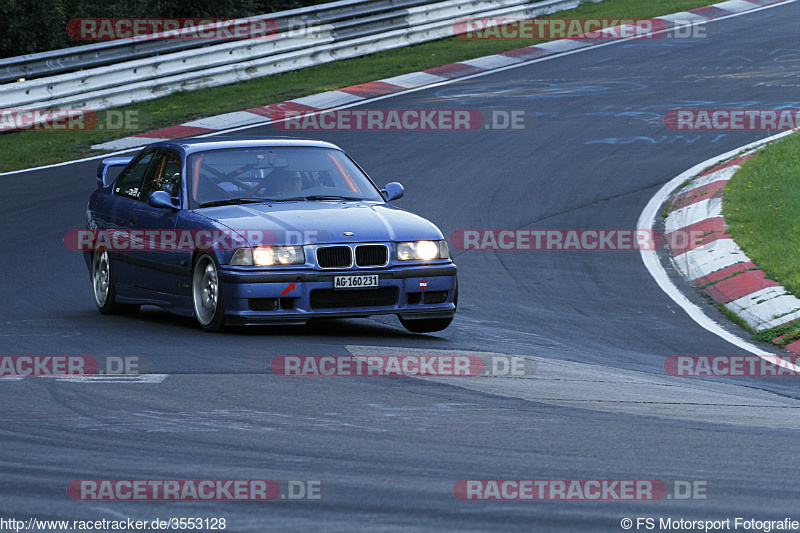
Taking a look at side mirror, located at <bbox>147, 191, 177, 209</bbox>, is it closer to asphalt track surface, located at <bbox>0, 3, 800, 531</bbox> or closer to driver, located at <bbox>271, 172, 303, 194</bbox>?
driver, located at <bbox>271, 172, 303, 194</bbox>

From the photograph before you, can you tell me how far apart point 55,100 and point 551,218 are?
29.9ft

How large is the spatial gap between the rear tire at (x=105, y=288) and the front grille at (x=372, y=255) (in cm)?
245

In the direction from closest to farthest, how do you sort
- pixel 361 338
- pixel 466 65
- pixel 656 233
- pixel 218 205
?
pixel 361 338 < pixel 218 205 < pixel 656 233 < pixel 466 65

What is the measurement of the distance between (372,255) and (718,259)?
14.0 feet

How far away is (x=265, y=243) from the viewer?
838cm

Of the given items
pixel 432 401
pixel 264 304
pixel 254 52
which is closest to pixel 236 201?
pixel 264 304

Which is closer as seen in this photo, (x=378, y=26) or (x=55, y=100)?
(x=55, y=100)

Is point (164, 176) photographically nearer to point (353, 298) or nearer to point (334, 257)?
point (334, 257)

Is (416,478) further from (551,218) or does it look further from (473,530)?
(551,218)

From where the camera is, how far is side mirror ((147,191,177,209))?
9.16 meters

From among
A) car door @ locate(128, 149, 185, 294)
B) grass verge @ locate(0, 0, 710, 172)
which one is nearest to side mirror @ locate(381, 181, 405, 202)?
car door @ locate(128, 149, 185, 294)

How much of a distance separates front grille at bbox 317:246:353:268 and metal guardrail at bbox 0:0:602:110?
11.8 metres

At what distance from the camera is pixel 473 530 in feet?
13.5

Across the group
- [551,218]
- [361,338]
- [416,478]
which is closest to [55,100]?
[551,218]
